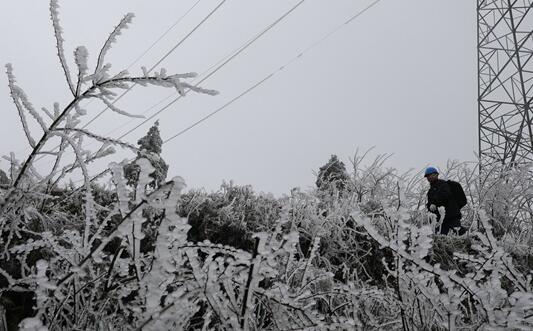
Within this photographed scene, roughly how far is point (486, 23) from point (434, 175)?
8320mm

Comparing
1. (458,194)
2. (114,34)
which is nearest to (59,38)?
(114,34)

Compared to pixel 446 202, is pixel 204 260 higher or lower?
higher

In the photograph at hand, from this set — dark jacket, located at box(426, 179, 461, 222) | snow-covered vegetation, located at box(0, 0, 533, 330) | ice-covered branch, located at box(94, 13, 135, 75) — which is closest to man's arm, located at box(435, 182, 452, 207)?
dark jacket, located at box(426, 179, 461, 222)

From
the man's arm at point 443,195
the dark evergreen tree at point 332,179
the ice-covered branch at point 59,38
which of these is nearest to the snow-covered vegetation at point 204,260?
the ice-covered branch at point 59,38

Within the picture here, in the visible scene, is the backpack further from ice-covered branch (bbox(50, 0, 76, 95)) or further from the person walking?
ice-covered branch (bbox(50, 0, 76, 95))

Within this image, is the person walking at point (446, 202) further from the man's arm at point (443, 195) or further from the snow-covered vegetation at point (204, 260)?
the snow-covered vegetation at point (204, 260)

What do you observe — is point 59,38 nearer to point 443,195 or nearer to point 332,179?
point 443,195

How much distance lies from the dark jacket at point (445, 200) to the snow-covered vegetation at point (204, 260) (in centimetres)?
52

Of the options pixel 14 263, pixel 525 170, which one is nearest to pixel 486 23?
pixel 525 170

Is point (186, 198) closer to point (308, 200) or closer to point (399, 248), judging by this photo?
point (308, 200)

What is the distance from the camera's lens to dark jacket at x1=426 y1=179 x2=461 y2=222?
5250mm

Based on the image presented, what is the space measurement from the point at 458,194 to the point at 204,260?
4084 mm

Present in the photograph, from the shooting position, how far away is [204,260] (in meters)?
2.32

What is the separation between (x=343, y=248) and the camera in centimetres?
284
